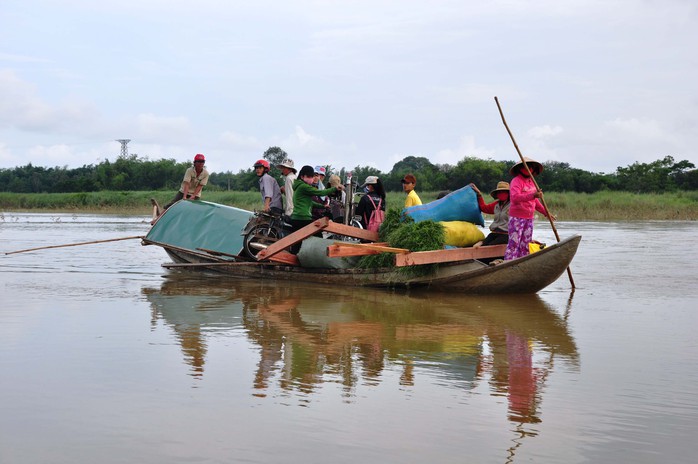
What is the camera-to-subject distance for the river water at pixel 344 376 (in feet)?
13.6

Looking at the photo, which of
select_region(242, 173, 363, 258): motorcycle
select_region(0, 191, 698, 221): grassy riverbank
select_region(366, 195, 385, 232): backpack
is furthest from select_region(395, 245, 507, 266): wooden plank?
select_region(0, 191, 698, 221): grassy riverbank

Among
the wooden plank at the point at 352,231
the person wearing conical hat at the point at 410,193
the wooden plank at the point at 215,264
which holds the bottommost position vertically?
the wooden plank at the point at 215,264

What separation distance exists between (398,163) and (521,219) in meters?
61.3

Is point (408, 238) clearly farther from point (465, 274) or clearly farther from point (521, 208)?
point (521, 208)

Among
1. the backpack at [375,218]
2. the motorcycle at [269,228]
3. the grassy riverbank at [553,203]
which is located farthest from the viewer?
the grassy riverbank at [553,203]

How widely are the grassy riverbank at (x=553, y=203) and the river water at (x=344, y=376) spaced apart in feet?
62.6

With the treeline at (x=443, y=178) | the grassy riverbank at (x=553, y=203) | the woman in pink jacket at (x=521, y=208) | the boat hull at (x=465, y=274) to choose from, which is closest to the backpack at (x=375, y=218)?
the boat hull at (x=465, y=274)

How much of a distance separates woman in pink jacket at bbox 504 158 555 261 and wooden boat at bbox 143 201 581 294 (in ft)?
1.01

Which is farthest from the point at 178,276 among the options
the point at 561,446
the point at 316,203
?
the point at 561,446

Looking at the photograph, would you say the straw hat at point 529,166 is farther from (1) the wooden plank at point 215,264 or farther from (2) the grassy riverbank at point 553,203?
(2) the grassy riverbank at point 553,203

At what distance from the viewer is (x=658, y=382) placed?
5.55 m

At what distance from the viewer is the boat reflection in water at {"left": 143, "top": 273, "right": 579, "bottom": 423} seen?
5.57 metres

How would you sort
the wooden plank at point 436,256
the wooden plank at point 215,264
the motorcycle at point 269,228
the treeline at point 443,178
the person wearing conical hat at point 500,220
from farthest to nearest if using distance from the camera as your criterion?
the treeline at point 443,178, the motorcycle at point 269,228, the wooden plank at point 215,264, the person wearing conical hat at point 500,220, the wooden plank at point 436,256

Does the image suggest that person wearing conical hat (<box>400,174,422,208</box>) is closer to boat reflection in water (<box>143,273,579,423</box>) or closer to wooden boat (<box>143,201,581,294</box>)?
wooden boat (<box>143,201,581,294</box>)
